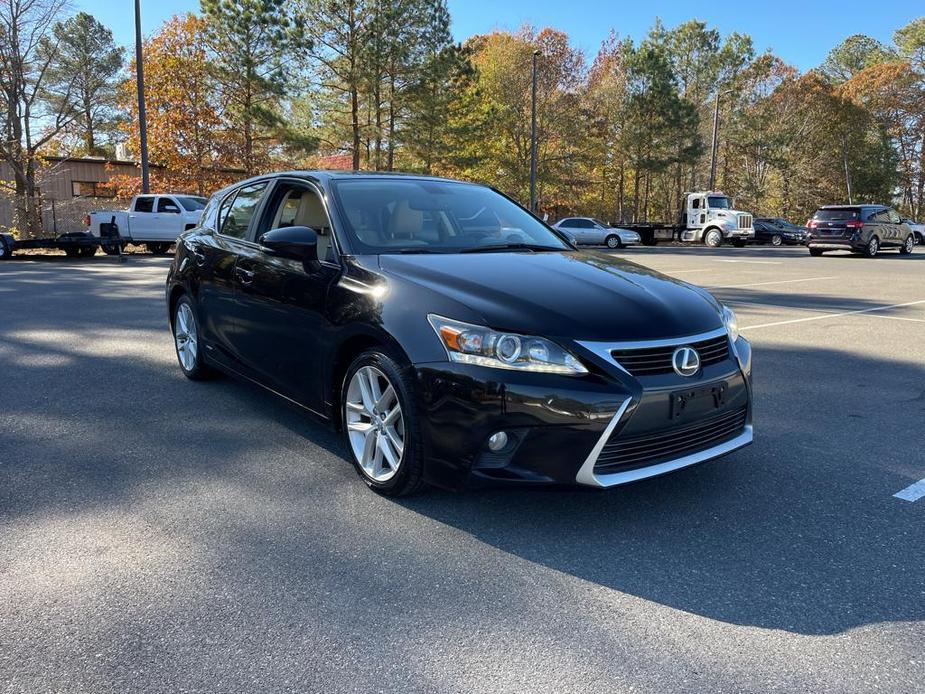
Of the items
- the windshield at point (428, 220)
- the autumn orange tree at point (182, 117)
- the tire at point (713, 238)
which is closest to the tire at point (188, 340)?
the windshield at point (428, 220)

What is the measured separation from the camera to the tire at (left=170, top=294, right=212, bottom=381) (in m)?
5.60

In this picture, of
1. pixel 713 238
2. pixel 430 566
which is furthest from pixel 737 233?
pixel 430 566

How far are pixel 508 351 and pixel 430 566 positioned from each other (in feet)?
3.03

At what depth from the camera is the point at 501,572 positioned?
112 inches

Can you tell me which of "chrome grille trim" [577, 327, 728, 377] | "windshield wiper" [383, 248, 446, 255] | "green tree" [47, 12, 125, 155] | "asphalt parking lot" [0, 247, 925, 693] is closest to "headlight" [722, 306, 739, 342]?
"chrome grille trim" [577, 327, 728, 377]

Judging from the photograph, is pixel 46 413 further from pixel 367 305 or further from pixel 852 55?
pixel 852 55

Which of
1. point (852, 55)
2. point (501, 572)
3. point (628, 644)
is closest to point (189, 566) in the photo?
point (501, 572)

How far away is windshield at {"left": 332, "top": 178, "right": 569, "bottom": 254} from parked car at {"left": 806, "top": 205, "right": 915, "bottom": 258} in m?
23.3

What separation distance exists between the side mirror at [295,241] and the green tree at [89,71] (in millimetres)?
42664

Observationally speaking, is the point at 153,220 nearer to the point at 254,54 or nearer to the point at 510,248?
the point at 254,54

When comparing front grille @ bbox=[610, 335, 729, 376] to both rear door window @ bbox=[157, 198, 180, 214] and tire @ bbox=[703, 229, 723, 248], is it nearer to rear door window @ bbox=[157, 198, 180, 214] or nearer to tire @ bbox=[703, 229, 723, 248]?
rear door window @ bbox=[157, 198, 180, 214]

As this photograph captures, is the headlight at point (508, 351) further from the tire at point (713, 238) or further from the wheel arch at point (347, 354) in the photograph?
the tire at point (713, 238)

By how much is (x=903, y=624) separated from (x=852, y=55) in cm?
7353

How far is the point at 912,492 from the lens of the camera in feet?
12.0
